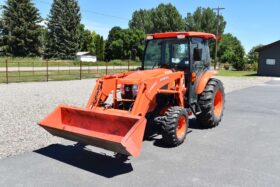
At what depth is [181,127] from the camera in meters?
6.27

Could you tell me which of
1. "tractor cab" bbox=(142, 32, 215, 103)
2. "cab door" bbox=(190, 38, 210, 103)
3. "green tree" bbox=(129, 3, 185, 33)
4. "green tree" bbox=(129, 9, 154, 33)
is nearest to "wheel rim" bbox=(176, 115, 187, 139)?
"tractor cab" bbox=(142, 32, 215, 103)

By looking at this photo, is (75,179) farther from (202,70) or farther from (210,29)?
(210,29)

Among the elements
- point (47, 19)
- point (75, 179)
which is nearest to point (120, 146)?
point (75, 179)

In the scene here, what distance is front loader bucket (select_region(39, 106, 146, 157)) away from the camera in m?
4.63

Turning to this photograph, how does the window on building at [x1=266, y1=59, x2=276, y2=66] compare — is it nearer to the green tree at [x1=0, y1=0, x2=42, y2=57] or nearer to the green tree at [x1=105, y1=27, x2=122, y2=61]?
the green tree at [x1=0, y1=0, x2=42, y2=57]

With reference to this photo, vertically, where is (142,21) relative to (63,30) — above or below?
above

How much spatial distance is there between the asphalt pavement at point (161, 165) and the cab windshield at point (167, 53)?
5.82 feet

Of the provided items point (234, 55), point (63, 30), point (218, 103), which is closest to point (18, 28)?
point (63, 30)

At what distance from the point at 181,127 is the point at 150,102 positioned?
0.88 m

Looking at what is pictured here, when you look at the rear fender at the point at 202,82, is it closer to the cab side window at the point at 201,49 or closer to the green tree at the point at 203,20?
the cab side window at the point at 201,49

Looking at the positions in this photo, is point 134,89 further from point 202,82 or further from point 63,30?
point 63,30

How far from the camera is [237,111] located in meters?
10.9

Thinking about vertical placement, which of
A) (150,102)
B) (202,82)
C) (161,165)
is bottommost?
(161,165)

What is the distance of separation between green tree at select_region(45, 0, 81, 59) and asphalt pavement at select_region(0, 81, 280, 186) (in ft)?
173
